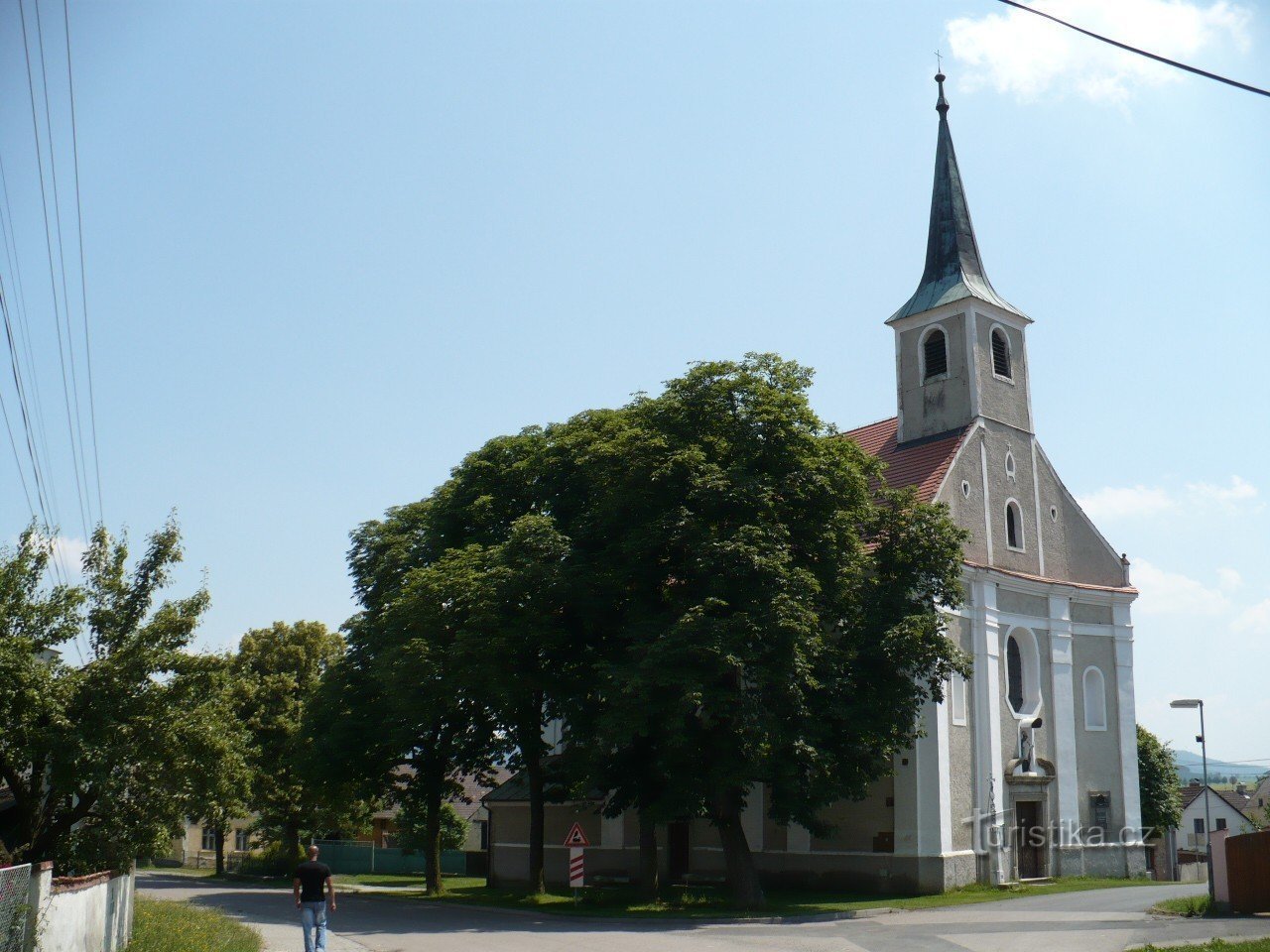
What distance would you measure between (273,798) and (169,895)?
11.8 m

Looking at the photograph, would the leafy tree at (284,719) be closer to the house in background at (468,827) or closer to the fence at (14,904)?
the house in background at (468,827)

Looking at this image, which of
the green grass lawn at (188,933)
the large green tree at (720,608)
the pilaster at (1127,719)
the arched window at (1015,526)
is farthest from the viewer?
the arched window at (1015,526)


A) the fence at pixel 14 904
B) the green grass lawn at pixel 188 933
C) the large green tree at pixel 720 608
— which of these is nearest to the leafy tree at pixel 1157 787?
the large green tree at pixel 720 608

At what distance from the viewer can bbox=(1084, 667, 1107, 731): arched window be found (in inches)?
1446

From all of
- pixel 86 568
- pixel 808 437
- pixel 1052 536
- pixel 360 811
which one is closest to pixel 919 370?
pixel 1052 536

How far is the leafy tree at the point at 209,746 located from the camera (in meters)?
17.9

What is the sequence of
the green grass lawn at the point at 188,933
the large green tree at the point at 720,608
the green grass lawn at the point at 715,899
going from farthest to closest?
the green grass lawn at the point at 715,899
the large green tree at the point at 720,608
the green grass lawn at the point at 188,933

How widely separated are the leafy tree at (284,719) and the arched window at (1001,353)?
2651 centimetres

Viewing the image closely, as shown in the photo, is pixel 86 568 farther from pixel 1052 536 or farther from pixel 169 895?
pixel 1052 536

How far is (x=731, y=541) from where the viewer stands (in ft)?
82.0

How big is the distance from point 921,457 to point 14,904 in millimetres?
28474

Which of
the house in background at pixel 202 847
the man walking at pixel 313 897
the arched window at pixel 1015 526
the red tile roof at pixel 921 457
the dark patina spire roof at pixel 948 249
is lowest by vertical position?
the house in background at pixel 202 847

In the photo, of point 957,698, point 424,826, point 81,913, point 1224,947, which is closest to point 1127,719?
point 957,698

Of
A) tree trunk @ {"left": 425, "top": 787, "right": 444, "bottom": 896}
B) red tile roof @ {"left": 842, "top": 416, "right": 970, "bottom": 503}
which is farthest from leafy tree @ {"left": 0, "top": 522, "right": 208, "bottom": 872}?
red tile roof @ {"left": 842, "top": 416, "right": 970, "bottom": 503}
